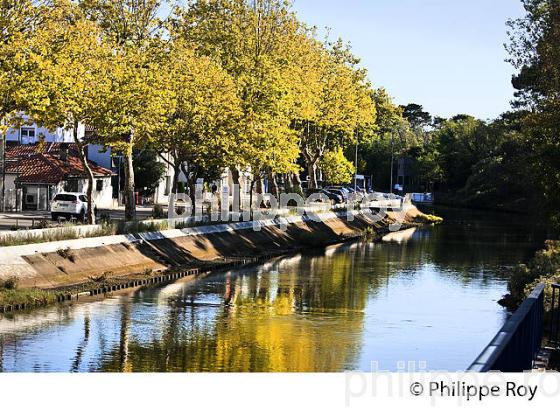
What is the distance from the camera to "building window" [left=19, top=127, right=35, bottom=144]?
101938 mm

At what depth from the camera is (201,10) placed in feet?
293

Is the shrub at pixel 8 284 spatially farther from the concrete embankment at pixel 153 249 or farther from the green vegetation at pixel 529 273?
the green vegetation at pixel 529 273

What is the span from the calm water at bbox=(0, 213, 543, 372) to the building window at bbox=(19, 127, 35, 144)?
1417 inches

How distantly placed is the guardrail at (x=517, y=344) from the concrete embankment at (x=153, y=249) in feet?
94.9

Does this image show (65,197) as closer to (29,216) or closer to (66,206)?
(66,206)

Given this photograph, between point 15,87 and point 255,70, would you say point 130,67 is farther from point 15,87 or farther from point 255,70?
point 255,70

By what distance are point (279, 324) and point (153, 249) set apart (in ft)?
69.0

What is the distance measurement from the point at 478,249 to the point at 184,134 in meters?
28.9

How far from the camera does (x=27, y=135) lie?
335 feet

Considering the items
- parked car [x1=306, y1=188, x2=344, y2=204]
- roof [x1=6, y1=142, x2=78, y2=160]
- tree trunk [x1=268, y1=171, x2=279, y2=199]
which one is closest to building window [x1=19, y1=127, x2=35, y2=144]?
roof [x1=6, y1=142, x2=78, y2=160]

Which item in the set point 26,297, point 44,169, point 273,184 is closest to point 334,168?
point 273,184

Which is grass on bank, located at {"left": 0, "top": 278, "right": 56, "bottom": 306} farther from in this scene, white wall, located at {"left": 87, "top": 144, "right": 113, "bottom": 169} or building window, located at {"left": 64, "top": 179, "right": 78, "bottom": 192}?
white wall, located at {"left": 87, "top": 144, "right": 113, "bottom": 169}

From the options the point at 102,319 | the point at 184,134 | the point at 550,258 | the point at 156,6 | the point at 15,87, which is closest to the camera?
the point at 102,319
